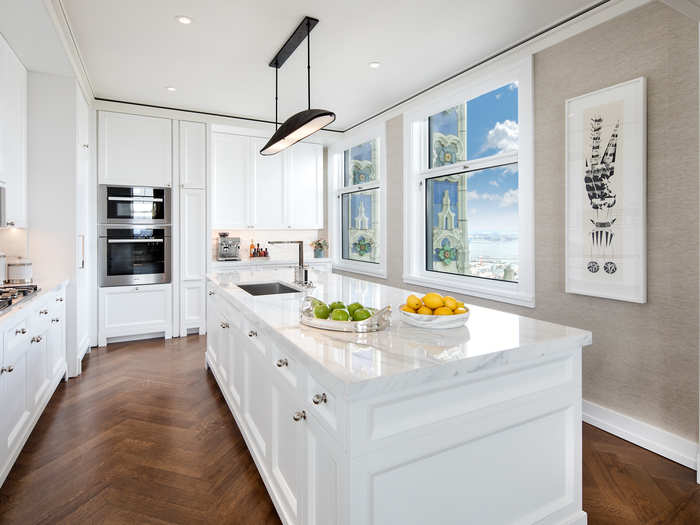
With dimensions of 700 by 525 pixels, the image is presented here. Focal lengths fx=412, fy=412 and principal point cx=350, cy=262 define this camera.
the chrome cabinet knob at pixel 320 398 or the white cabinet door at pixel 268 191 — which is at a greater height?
the white cabinet door at pixel 268 191

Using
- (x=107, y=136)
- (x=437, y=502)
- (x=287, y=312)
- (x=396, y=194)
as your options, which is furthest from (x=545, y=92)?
(x=107, y=136)

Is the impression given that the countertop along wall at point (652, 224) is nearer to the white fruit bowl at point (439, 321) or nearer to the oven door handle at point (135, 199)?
the white fruit bowl at point (439, 321)

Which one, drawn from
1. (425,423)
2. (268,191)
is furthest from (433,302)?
(268,191)

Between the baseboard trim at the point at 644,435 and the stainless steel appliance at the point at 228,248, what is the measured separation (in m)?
4.09

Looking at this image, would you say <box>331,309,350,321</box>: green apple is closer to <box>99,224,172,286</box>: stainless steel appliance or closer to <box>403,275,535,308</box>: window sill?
<box>403,275,535,308</box>: window sill

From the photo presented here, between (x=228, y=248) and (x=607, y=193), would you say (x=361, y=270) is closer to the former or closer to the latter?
(x=228, y=248)

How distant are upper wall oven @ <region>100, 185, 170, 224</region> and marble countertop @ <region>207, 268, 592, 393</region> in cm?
320

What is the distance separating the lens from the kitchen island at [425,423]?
1.13 metres

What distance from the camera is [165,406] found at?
9.58 ft

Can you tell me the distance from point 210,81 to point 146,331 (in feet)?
9.09

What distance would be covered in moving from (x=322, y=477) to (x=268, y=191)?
459 centimetres

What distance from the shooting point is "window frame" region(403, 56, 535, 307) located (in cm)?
306

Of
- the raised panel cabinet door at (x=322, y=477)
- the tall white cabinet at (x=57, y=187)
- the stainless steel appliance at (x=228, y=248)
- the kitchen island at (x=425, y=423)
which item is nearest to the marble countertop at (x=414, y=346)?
the kitchen island at (x=425, y=423)

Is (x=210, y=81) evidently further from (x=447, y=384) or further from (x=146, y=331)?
(x=447, y=384)
